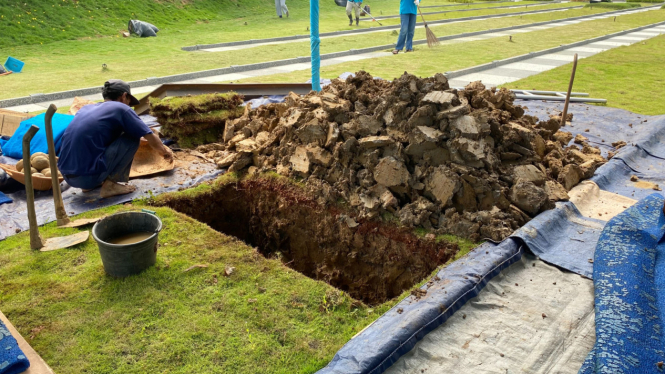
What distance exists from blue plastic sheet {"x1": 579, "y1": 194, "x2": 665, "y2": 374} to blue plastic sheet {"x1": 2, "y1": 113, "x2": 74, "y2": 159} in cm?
539

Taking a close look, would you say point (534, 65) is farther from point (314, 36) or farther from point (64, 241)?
point (64, 241)

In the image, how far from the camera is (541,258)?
365 centimetres

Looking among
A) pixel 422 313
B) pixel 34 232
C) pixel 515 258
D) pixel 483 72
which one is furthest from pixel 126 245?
pixel 483 72

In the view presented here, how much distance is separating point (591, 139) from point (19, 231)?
682 cm

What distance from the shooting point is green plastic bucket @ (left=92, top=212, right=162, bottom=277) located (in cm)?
337

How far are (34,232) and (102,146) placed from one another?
1.17 meters

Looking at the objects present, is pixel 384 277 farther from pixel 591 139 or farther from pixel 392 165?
pixel 591 139

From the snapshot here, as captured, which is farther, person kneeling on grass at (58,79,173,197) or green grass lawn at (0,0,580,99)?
green grass lawn at (0,0,580,99)

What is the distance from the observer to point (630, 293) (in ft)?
9.91

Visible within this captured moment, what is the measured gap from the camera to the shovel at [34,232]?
11.7ft

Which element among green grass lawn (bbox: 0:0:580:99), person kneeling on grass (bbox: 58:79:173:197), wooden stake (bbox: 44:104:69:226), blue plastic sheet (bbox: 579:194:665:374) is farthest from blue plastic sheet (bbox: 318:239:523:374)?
green grass lawn (bbox: 0:0:580:99)

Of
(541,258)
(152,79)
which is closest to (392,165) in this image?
(541,258)

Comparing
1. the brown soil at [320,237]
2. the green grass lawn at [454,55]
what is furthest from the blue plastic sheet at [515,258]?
the green grass lawn at [454,55]

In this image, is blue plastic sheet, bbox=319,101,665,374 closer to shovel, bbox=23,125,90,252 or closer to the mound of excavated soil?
the mound of excavated soil
